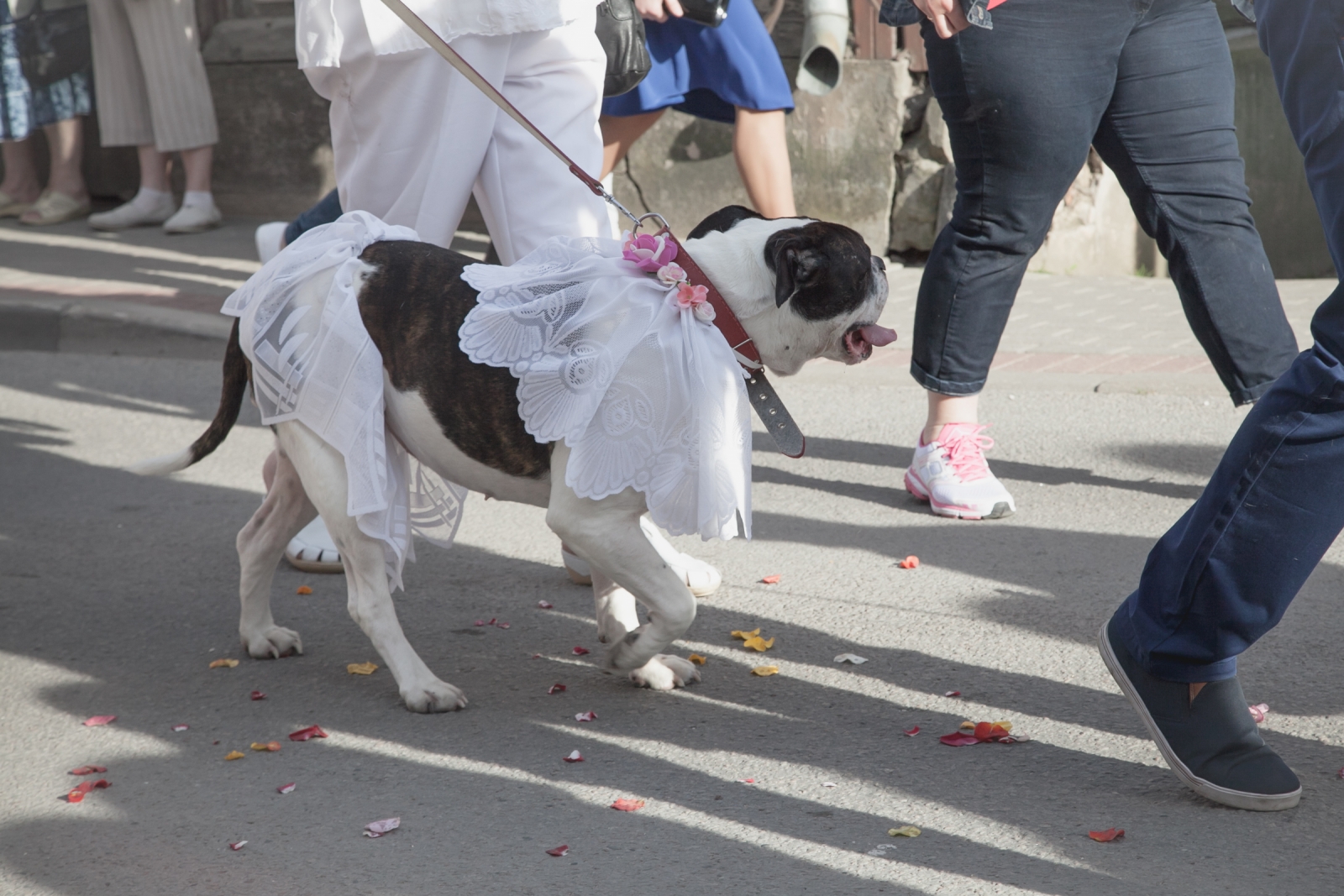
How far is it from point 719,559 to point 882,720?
118 centimetres

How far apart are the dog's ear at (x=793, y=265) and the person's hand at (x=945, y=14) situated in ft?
3.13

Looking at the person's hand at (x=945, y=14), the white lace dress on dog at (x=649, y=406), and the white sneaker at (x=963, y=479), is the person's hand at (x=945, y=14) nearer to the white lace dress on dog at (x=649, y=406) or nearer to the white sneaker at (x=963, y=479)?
the white lace dress on dog at (x=649, y=406)

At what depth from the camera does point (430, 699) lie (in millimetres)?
3068

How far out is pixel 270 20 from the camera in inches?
382

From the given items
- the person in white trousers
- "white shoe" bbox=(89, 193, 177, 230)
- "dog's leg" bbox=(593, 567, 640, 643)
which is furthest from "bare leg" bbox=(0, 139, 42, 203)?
"dog's leg" bbox=(593, 567, 640, 643)

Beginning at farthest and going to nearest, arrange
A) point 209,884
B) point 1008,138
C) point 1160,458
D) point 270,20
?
point 270,20 → point 1160,458 → point 1008,138 → point 209,884

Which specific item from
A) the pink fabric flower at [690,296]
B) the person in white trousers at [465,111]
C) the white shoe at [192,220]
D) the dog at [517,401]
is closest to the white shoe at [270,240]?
the person in white trousers at [465,111]

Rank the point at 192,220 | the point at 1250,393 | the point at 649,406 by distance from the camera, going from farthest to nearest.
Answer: the point at 192,220 → the point at 1250,393 → the point at 649,406

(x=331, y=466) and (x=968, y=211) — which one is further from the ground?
(x=968, y=211)

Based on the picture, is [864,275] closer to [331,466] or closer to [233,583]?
[331,466]

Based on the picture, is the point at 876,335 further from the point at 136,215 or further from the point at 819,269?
the point at 136,215

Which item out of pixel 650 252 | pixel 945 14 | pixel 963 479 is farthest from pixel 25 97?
pixel 650 252

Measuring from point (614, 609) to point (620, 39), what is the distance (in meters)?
1.62

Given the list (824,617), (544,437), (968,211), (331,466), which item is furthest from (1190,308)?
(331,466)
